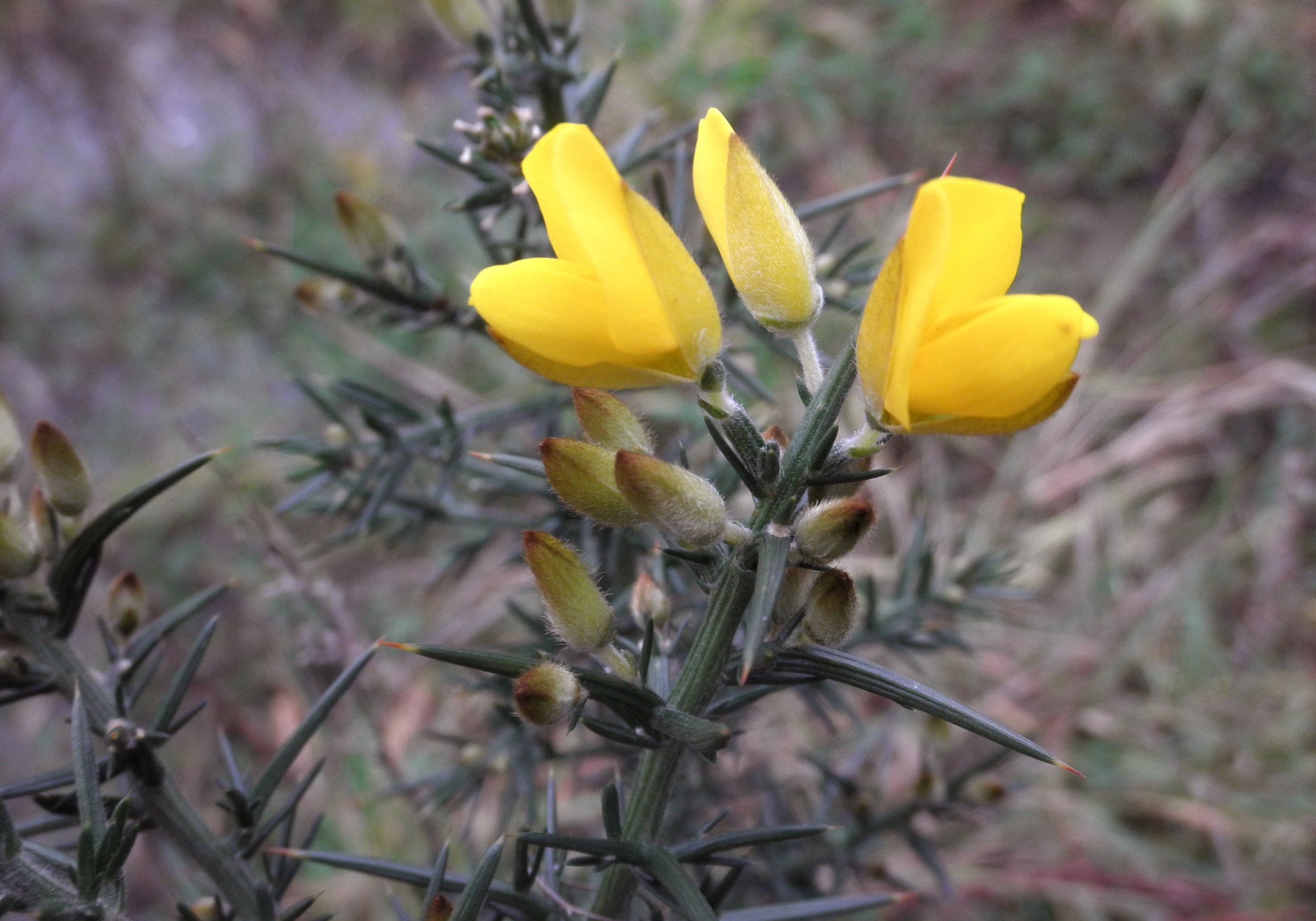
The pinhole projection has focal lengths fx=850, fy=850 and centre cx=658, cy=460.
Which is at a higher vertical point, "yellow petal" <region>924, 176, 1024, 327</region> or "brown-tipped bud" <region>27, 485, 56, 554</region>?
"yellow petal" <region>924, 176, 1024, 327</region>

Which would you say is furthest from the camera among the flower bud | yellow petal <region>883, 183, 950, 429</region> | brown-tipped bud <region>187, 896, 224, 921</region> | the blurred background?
the blurred background

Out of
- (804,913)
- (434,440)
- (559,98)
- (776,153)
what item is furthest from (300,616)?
(776,153)

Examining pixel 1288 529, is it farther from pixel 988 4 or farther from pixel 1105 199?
pixel 988 4

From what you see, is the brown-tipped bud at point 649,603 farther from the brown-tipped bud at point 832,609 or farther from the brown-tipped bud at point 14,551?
the brown-tipped bud at point 14,551

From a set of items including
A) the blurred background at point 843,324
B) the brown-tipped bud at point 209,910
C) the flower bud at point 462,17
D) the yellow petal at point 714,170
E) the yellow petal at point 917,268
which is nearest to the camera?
the yellow petal at point 917,268

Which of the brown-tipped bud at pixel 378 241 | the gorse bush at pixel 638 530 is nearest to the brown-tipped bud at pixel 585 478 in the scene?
the gorse bush at pixel 638 530

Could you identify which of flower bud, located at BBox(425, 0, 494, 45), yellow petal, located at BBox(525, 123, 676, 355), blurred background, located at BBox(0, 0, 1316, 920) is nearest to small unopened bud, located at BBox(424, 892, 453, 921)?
yellow petal, located at BBox(525, 123, 676, 355)

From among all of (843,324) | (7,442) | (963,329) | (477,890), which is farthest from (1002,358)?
(843,324)

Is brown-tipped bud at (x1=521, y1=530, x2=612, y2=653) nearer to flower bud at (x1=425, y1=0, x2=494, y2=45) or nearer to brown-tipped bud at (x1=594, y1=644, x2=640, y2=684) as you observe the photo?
brown-tipped bud at (x1=594, y1=644, x2=640, y2=684)

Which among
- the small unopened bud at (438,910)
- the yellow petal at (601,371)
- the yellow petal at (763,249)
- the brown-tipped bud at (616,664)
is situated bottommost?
the small unopened bud at (438,910)
